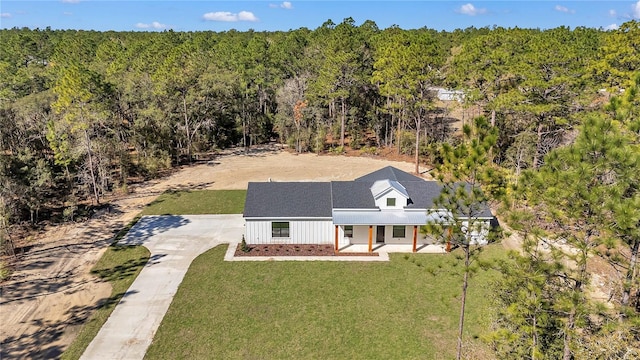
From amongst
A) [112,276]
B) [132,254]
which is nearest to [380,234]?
[132,254]

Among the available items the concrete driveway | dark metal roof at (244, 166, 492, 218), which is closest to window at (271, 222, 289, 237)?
dark metal roof at (244, 166, 492, 218)

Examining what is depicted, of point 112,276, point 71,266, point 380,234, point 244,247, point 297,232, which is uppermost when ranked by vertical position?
point 297,232

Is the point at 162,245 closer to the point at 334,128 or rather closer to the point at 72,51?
the point at 334,128

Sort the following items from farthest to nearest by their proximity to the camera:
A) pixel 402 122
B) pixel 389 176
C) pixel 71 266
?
pixel 402 122 < pixel 389 176 < pixel 71 266

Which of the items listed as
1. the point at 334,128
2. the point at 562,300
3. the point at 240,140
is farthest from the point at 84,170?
the point at 562,300

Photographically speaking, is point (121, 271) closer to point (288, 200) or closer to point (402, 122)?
point (288, 200)

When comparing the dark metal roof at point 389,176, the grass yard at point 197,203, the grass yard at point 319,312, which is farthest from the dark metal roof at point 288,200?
the grass yard at point 197,203
